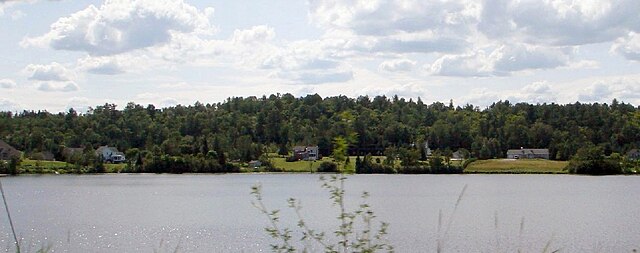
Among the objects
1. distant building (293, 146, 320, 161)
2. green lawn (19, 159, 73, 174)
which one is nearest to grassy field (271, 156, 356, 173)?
distant building (293, 146, 320, 161)

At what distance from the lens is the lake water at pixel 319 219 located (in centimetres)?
3647

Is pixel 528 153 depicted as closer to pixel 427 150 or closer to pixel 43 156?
pixel 427 150

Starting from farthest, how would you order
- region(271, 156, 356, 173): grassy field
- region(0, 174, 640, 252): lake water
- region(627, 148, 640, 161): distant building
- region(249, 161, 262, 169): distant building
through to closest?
1. region(249, 161, 262, 169): distant building
2. region(627, 148, 640, 161): distant building
3. region(271, 156, 356, 173): grassy field
4. region(0, 174, 640, 252): lake water

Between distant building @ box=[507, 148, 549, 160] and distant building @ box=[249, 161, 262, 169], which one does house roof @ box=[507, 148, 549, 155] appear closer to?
distant building @ box=[507, 148, 549, 160]

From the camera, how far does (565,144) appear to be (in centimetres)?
14200

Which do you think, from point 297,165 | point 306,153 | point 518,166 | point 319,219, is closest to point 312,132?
point 306,153

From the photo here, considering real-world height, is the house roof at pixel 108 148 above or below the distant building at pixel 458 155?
above

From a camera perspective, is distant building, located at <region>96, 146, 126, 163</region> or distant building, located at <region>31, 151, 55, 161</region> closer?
distant building, located at <region>31, 151, 55, 161</region>

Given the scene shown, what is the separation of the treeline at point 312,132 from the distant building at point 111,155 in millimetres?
2690

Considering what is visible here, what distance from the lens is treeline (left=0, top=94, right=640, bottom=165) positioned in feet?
484

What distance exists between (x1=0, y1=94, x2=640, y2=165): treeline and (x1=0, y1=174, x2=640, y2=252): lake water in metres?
→ 61.3

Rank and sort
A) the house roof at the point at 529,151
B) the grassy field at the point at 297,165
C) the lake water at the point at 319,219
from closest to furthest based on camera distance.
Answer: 1. the lake water at the point at 319,219
2. the grassy field at the point at 297,165
3. the house roof at the point at 529,151

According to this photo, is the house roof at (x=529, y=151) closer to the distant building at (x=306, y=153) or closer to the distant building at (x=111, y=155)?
the distant building at (x=306, y=153)

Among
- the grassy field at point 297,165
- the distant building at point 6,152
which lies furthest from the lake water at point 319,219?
the distant building at point 6,152
